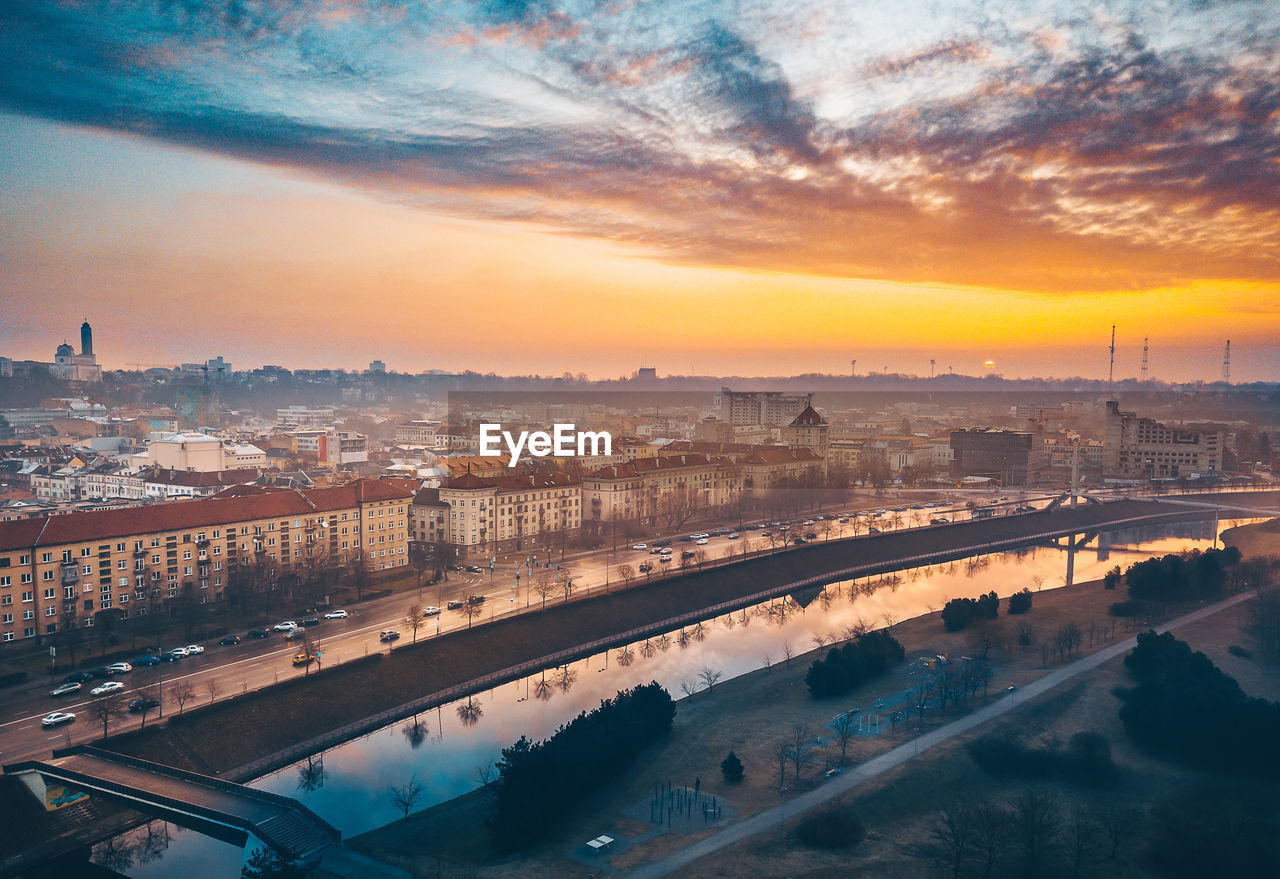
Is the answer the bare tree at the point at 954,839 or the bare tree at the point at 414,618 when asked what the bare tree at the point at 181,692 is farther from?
the bare tree at the point at 954,839

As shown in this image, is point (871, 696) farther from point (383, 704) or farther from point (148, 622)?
point (148, 622)

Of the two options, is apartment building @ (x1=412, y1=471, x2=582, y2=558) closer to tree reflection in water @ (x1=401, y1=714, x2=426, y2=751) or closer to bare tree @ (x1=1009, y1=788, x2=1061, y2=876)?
tree reflection in water @ (x1=401, y1=714, x2=426, y2=751)

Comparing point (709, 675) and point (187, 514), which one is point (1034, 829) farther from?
point (187, 514)

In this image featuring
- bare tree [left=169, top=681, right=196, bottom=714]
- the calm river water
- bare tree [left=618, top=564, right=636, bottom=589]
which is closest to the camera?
the calm river water

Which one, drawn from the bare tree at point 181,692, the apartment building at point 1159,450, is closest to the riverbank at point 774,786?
the bare tree at point 181,692

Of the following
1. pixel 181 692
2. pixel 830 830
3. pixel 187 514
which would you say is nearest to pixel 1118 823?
pixel 830 830

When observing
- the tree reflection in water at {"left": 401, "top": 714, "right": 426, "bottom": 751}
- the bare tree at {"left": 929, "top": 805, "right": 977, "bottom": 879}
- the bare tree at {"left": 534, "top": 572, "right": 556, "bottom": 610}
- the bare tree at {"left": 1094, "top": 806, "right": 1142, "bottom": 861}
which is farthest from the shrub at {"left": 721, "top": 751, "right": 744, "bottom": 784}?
the bare tree at {"left": 534, "top": 572, "right": 556, "bottom": 610}
